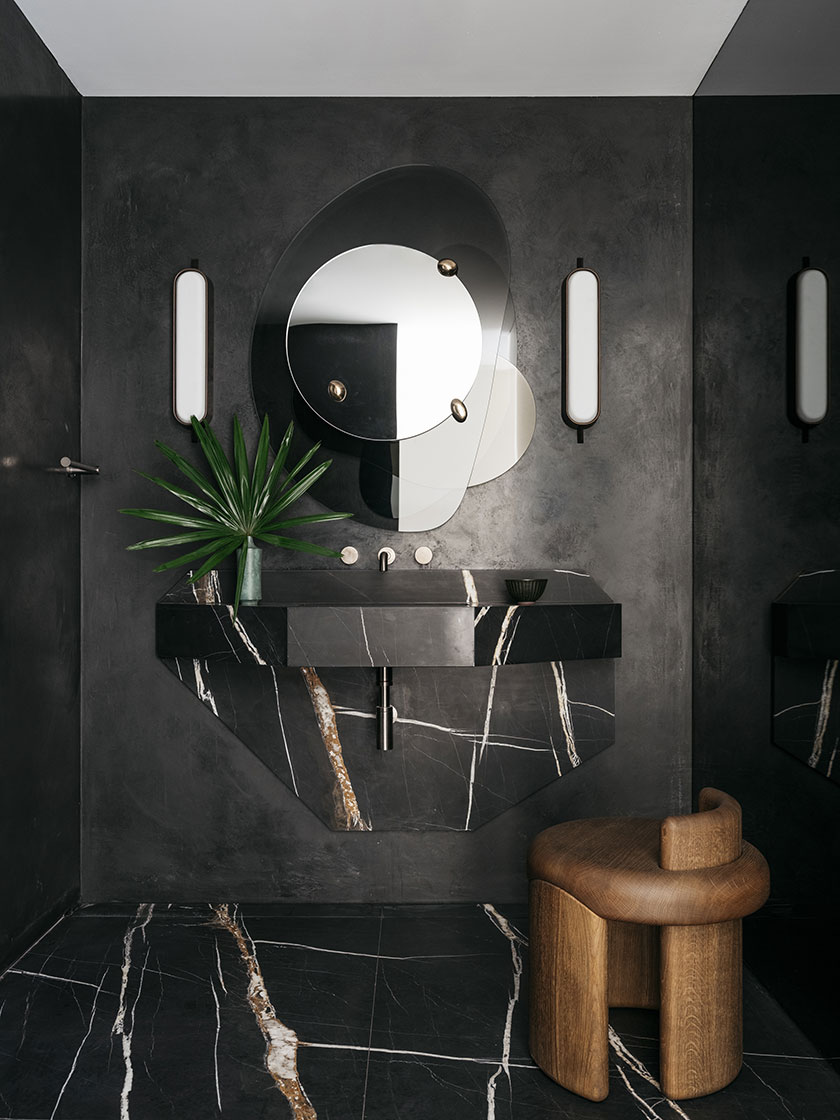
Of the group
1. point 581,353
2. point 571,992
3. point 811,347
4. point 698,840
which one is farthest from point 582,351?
point 571,992

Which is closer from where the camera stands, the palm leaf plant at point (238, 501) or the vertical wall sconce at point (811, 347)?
the vertical wall sconce at point (811, 347)

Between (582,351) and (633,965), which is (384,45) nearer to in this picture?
(582,351)

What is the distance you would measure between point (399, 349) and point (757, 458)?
1.14 m

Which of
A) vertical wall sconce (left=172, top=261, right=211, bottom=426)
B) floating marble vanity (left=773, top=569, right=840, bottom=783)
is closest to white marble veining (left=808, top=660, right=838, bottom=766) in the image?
floating marble vanity (left=773, top=569, right=840, bottom=783)

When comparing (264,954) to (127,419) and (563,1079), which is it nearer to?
(563,1079)

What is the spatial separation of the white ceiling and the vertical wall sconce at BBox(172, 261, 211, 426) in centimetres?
63

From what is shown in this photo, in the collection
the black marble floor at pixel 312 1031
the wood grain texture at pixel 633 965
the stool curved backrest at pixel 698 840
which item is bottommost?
the black marble floor at pixel 312 1031

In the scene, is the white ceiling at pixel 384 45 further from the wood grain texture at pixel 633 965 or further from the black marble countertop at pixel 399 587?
the wood grain texture at pixel 633 965

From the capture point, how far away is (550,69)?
273cm

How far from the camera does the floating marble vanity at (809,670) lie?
6.21ft

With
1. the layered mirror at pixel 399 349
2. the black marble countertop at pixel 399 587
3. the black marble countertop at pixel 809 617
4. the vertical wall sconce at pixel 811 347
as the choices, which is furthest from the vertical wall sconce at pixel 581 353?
the black marble countertop at pixel 809 617

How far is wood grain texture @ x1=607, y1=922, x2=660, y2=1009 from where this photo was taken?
7.07ft

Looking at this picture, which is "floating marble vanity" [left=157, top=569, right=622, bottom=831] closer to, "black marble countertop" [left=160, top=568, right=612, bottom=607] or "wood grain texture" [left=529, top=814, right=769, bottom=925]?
"black marble countertop" [left=160, top=568, right=612, bottom=607]

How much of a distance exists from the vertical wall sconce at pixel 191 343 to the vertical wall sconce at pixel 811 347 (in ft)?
5.81
